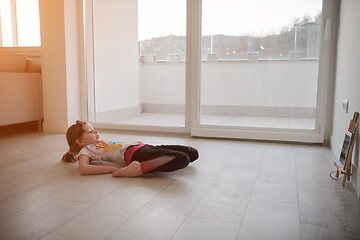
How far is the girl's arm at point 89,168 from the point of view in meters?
2.06

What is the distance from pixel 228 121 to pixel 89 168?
173cm

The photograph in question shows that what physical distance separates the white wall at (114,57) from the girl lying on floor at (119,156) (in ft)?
5.55

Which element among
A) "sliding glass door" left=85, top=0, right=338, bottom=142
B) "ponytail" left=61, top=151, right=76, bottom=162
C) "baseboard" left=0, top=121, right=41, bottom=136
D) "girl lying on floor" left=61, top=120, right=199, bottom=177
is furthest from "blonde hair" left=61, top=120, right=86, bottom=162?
"baseboard" left=0, top=121, right=41, bottom=136

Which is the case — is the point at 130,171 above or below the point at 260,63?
below

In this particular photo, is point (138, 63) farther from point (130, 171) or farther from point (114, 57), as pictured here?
point (130, 171)

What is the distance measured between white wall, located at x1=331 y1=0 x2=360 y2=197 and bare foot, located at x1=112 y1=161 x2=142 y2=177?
117cm

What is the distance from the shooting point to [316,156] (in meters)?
2.62

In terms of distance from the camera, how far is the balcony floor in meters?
3.23

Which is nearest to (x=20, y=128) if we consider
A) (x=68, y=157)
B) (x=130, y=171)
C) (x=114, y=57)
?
(x=114, y=57)

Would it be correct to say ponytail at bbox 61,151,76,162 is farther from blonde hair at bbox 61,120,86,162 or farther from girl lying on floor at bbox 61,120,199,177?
blonde hair at bbox 61,120,86,162

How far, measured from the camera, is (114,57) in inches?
158

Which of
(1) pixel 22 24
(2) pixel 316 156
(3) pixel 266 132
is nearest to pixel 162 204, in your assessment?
(2) pixel 316 156

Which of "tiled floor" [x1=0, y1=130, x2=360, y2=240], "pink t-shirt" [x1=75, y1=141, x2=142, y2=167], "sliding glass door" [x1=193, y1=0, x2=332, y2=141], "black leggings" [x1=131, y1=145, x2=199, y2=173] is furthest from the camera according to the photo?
"sliding glass door" [x1=193, y1=0, x2=332, y2=141]

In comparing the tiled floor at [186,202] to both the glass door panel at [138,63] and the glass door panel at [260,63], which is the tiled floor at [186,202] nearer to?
the glass door panel at [260,63]
